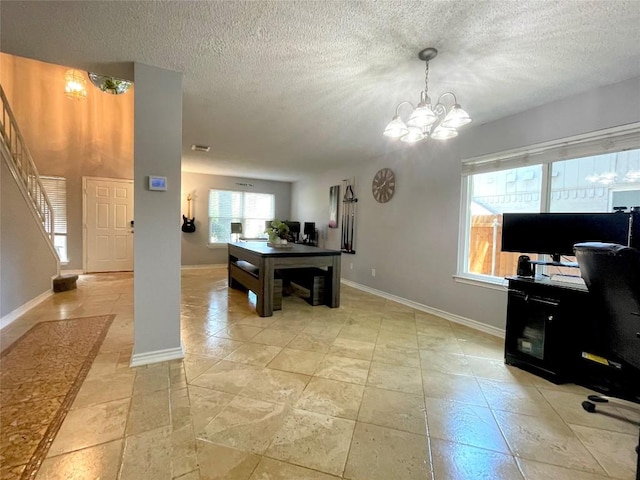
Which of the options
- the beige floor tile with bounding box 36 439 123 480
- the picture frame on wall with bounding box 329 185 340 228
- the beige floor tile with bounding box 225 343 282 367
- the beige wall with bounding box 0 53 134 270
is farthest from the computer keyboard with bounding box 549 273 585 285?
the beige wall with bounding box 0 53 134 270

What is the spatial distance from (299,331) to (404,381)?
1.21m

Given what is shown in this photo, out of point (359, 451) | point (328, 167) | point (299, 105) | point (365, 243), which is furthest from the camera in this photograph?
point (328, 167)

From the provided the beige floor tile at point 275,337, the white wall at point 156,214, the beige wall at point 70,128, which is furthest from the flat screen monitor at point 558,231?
the beige wall at point 70,128

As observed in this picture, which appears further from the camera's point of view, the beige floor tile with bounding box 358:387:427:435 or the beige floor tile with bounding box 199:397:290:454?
the beige floor tile with bounding box 358:387:427:435

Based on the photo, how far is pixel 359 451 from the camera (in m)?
1.38

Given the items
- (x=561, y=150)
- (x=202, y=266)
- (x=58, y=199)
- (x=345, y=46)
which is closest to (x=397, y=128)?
(x=345, y=46)

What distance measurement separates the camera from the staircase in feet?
10.4

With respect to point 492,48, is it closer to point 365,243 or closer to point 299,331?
point 299,331

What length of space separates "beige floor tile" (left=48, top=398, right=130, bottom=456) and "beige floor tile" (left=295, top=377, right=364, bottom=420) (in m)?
0.97

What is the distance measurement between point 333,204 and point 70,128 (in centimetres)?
526

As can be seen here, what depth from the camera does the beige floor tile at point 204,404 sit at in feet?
5.09

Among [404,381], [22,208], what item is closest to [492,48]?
[404,381]

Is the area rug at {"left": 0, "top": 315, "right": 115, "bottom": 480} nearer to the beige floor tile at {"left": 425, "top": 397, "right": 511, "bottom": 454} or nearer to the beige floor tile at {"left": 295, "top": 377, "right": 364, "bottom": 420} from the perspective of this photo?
the beige floor tile at {"left": 295, "top": 377, "right": 364, "bottom": 420}

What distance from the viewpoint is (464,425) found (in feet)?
5.19
